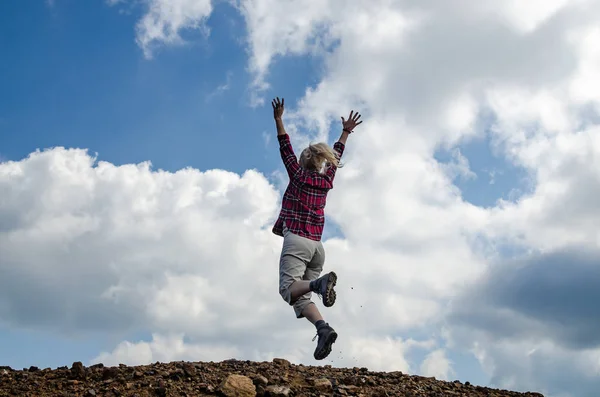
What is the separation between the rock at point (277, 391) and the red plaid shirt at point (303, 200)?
2.68 m

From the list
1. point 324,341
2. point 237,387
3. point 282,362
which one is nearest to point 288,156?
point 324,341

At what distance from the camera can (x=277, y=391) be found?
30.8 feet

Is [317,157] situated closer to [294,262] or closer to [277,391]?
[294,262]

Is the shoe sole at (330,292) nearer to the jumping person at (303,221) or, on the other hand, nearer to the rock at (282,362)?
the jumping person at (303,221)

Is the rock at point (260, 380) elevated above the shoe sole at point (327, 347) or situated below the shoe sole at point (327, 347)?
below

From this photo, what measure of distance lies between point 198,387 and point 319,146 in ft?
14.6

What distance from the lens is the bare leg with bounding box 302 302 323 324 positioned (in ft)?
34.8

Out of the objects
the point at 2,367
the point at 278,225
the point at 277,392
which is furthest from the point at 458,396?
the point at 2,367

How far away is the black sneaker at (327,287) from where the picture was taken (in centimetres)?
1014

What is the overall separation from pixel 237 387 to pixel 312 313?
191 cm

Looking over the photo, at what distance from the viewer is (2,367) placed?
1159 cm

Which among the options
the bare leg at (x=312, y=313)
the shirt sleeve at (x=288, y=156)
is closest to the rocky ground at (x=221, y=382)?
the bare leg at (x=312, y=313)

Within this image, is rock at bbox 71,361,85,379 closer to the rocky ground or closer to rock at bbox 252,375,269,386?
the rocky ground

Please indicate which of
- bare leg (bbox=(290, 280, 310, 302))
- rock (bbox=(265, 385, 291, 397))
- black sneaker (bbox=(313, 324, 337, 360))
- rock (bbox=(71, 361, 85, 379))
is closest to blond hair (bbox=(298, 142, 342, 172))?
bare leg (bbox=(290, 280, 310, 302))
